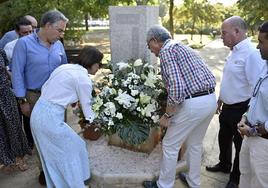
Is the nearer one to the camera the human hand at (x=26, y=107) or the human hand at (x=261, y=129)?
the human hand at (x=261, y=129)

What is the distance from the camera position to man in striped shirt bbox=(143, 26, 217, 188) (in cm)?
293

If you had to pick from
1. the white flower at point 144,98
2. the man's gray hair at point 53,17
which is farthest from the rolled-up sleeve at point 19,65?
the white flower at point 144,98

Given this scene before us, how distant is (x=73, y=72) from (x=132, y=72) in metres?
1.32

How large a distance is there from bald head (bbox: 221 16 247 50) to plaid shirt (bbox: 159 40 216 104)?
26.4 inches

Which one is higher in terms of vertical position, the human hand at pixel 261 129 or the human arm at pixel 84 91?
the human arm at pixel 84 91

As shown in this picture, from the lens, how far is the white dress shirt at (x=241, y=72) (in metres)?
3.31

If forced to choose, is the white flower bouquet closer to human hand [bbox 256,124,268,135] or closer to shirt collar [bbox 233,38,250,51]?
shirt collar [bbox 233,38,250,51]

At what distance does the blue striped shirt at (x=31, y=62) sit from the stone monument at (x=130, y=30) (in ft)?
4.07

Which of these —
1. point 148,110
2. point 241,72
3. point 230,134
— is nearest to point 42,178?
point 148,110

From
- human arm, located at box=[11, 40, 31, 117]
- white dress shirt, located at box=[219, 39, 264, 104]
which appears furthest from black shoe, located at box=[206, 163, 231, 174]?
human arm, located at box=[11, 40, 31, 117]

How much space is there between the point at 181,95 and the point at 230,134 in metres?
1.36

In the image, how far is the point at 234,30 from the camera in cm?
347

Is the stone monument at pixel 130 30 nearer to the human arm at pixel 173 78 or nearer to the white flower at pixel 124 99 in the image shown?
the white flower at pixel 124 99

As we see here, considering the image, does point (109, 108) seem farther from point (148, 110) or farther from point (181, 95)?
point (181, 95)
